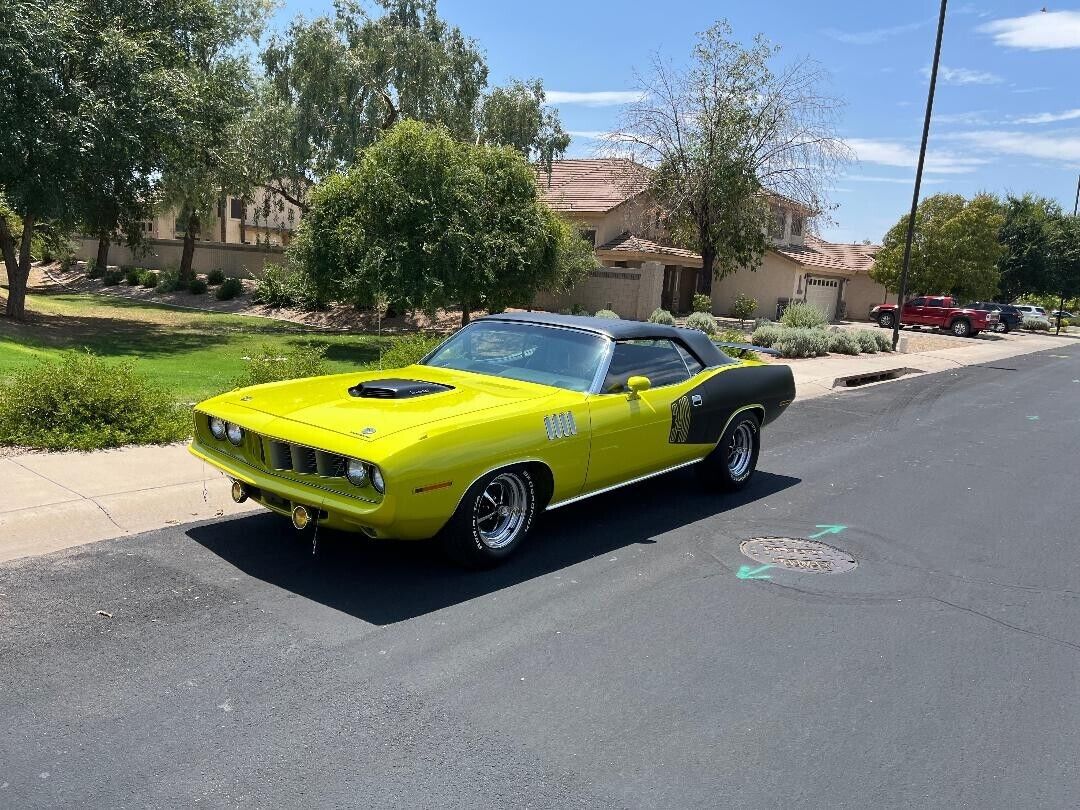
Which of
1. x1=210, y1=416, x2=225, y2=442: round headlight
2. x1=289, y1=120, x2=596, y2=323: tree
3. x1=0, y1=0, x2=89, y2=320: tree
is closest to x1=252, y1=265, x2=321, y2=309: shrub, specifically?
x1=289, y1=120, x2=596, y2=323: tree

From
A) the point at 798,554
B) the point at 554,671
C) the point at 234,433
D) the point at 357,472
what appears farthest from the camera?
the point at 798,554

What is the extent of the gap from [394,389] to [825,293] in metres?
39.2

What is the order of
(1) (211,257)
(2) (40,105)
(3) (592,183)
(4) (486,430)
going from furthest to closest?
1. (1) (211,257)
2. (3) (592,183)
3. (2) (40,105)
4. (4) (486,430)

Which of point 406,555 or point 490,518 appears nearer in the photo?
point 490,518

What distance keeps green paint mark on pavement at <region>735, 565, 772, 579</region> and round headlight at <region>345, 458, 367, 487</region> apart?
239 cm

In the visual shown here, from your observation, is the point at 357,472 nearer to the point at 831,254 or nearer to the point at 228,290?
the point at 228,290

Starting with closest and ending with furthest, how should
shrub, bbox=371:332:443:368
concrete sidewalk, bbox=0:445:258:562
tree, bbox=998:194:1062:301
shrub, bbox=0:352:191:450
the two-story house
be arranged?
1. concrete sidewalk, bbox=0:445:258:562
2. shrub, bbox=0:352:191:450
3. shrub, bbox=371:332:443:368
4. the two-story house
5. tree, bbox=998:194:1062:301

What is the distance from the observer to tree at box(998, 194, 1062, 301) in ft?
166

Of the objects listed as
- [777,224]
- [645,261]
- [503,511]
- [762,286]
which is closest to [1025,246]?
[762,286]

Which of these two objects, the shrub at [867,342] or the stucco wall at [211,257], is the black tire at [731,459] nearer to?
the shrub at [867,342]

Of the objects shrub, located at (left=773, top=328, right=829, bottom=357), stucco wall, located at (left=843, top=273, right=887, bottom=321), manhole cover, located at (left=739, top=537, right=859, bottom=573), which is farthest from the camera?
stucco wall, located at (left=843, top=273, right=887, bottom=321)

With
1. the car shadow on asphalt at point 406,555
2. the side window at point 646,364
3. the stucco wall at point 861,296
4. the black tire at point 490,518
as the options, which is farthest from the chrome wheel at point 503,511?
the stucco wall at point 861,296

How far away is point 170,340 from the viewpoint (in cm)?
1952

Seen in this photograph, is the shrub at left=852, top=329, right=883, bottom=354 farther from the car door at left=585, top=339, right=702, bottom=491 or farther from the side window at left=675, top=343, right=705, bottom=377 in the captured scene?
the car door at left=585, top=339, right=702, bottom=491
